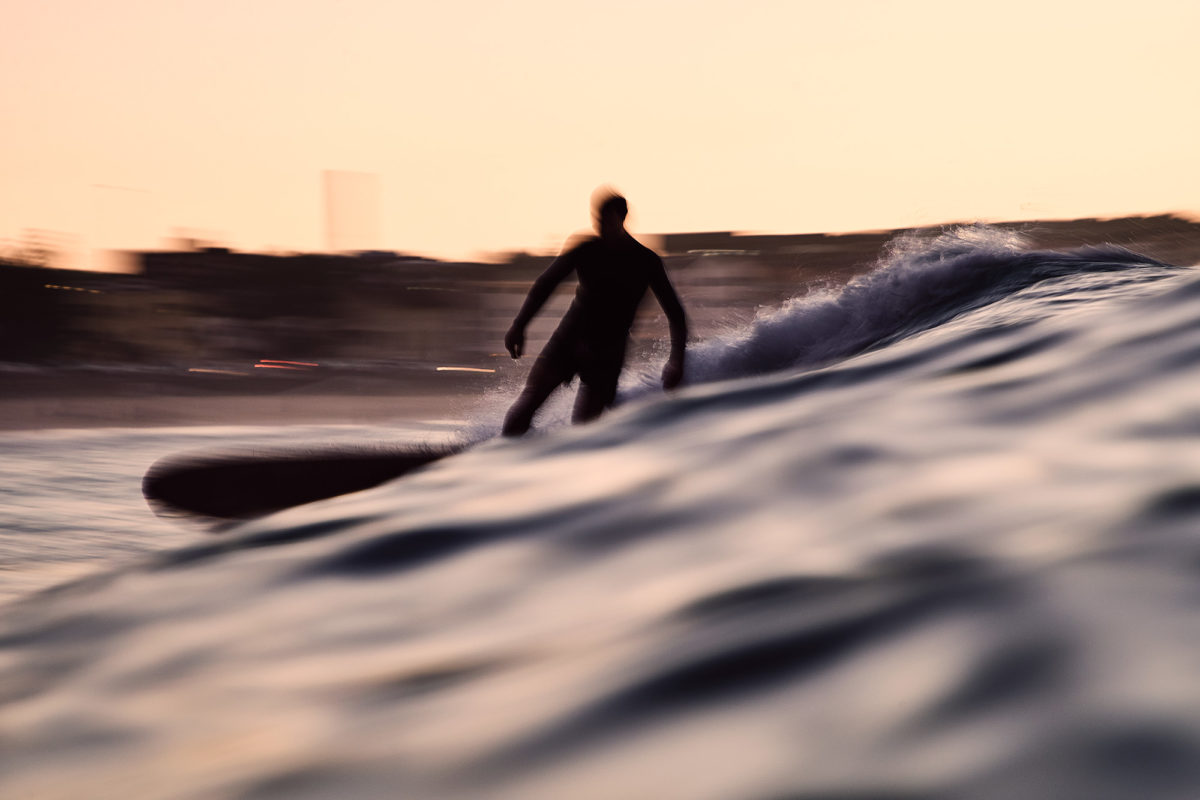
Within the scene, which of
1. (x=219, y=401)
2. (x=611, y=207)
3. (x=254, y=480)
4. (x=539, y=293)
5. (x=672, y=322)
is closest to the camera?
(x=611, y=207)

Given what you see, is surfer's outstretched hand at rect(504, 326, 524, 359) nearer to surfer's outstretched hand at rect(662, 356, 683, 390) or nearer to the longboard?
surfer's outstretched hand at rect(662, 356, 683, 390)

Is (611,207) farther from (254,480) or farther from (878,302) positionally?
(254,480)

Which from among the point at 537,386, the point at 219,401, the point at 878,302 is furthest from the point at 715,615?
the point at 219,401

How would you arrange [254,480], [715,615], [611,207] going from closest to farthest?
[715,615] → [611,207] → [254,480]

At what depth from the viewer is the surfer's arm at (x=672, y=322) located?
4.92 meters

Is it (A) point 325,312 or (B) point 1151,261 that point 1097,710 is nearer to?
(B) point 1151,261

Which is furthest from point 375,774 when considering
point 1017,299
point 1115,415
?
point 1017,299

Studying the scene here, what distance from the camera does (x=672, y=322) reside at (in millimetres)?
5027

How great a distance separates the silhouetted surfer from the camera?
4832 mm

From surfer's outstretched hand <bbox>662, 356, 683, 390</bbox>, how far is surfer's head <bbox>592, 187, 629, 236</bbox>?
25.6 inches

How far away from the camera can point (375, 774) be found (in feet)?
1.86

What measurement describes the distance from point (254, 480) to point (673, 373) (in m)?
2.42

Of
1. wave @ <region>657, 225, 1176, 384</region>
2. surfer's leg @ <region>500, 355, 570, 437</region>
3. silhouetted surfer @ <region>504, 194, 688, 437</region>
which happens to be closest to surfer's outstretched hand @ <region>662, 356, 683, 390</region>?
silhouetted surfer @ <region>504, 194, 688, 437</region>

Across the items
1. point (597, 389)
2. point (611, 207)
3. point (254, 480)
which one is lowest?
point (254, 480)
